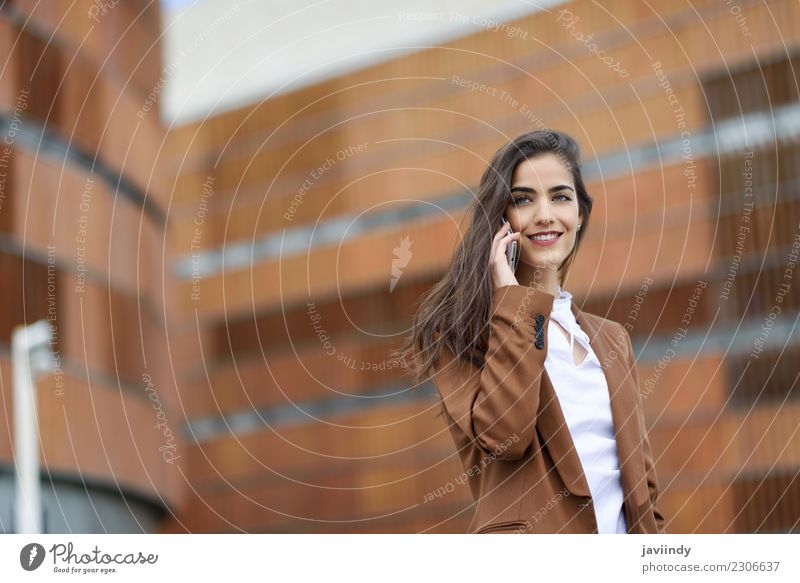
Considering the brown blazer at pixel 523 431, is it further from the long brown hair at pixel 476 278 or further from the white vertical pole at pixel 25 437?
the white vertical pole at pixel 25 437

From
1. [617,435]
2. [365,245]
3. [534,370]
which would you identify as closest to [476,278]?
[534,370]

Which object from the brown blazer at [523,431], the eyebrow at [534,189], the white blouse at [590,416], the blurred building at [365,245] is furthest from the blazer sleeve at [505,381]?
the blurred building at [365,245]

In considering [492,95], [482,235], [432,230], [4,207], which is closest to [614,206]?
[492,95]

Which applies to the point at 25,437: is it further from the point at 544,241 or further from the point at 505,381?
the point at 505,381

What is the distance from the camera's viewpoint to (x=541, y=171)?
2641mm

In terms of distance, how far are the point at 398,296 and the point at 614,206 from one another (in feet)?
8.15

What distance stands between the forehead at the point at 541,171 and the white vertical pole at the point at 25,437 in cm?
335

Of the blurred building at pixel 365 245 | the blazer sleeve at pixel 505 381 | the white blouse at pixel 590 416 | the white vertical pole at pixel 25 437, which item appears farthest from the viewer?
the blurred building at pixel 365 245

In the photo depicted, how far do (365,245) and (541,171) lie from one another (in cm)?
1102

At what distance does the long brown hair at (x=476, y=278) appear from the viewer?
102 inches

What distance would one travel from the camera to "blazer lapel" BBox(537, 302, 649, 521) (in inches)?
95.6

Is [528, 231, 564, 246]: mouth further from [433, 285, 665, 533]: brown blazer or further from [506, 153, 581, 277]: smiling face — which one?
[433, 285, 665, 533]: brown blazer

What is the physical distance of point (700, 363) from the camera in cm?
1198

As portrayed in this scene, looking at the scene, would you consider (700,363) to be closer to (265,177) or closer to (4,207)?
(265,177)
